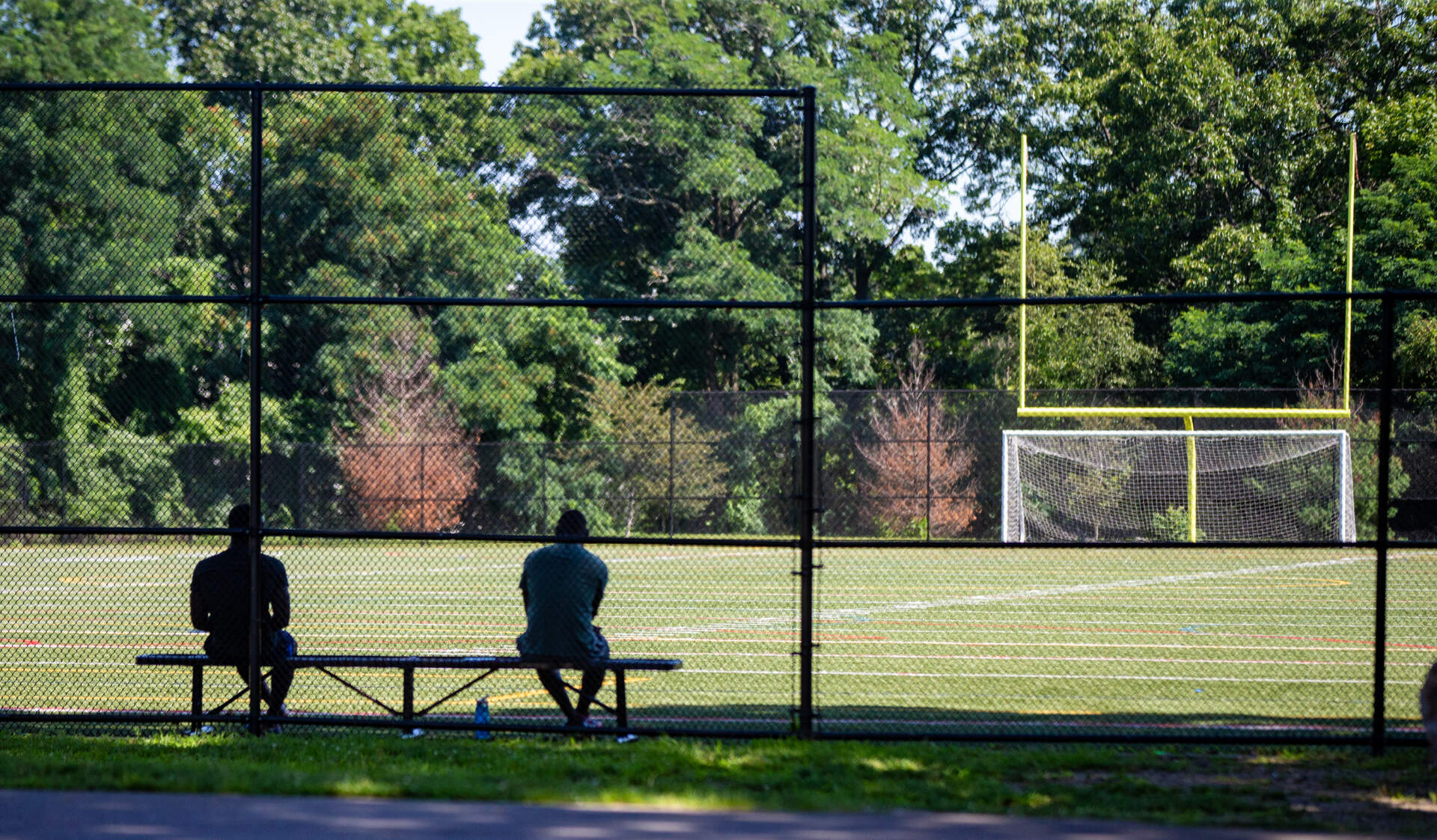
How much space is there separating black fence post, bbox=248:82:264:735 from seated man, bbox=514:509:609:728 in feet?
5.12

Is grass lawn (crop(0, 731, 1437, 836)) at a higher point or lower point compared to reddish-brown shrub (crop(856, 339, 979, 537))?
lower

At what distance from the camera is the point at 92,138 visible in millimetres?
9336

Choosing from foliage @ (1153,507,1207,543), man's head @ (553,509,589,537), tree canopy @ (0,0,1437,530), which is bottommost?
foliage @ (1153,507,1207,543)

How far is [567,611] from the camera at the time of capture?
28.2 feet

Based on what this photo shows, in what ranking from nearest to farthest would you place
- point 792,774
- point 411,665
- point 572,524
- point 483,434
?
point 792,774 → point 411,665 → point 572,524 → point 483,434

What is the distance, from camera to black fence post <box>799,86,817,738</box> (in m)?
7.80

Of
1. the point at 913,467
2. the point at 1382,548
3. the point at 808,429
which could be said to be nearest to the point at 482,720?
the point at 808,429

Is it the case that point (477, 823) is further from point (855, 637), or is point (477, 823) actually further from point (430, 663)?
point (855, 637)

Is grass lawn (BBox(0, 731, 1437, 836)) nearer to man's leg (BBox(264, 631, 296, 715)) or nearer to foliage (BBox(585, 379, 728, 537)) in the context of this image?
man's leg (BBox(264, 631, 296, 715))

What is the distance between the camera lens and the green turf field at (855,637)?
33.5 ft

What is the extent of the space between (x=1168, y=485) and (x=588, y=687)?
70.0 feet

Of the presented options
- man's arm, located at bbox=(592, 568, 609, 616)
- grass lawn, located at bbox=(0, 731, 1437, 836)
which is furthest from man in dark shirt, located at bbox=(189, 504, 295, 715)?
man's arm, located at bbox=(592, 568, 609, 616)

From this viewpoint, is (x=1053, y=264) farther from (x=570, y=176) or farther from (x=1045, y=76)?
(x=570, y=176)

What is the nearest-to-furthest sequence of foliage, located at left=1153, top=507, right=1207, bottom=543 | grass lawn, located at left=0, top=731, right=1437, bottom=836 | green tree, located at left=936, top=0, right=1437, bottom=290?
1. grass lawn, located at left=0, top=731, right=1437, bottom=836
2. foliage, located at left=1153, top=507, right=1207, bottom=543
3. green tree, located at left=936, top=0, right=1437, bottom=290
